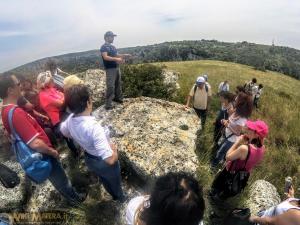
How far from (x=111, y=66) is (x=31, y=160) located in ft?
11.1

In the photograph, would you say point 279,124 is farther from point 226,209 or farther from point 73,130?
A: point 73,130

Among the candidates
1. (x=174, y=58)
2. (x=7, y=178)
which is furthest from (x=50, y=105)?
(x=174, y=58)

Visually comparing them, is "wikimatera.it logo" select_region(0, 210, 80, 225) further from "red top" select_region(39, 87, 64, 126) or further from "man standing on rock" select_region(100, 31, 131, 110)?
"man standing on rock" select_region(100, 31, 131, 110)

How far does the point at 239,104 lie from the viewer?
5.88 m

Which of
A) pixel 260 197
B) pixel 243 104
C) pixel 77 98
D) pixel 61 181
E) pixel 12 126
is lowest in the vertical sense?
pixel 260 197

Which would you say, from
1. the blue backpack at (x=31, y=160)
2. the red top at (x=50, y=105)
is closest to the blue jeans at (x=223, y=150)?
the red top at (x=50, y=105)

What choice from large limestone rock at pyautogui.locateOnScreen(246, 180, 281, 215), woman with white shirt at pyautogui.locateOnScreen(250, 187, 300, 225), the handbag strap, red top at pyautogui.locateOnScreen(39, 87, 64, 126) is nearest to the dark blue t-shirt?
red top at pyautogui.locateOnScreen(39, 87, 64, 126)

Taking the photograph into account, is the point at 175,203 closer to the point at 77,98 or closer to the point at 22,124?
the point at 77,98

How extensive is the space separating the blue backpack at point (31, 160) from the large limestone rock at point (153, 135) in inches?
65.5

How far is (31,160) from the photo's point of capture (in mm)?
4094

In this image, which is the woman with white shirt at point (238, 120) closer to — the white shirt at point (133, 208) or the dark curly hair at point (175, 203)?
the white shirt at point (133, 208)

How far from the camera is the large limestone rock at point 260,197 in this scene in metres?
5.17

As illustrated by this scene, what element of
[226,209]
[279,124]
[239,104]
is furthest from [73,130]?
[279,124]

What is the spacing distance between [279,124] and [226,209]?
6.72 meters
